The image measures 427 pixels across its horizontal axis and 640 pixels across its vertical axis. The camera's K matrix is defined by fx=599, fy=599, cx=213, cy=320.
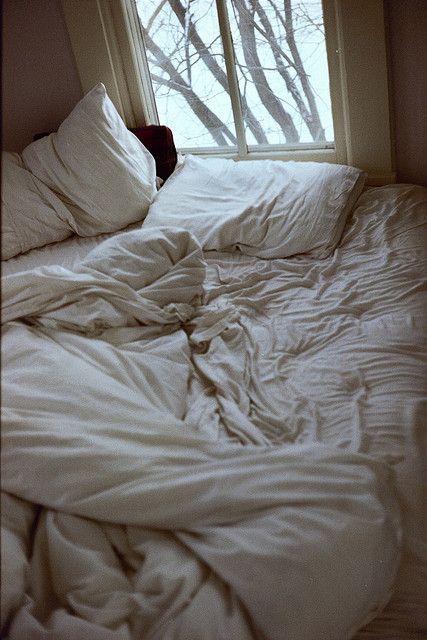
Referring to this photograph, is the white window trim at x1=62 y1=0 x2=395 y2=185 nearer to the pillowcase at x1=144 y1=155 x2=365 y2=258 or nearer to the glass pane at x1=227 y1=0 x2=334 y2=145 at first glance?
the glass pane at x1=227 y1=0 x2=334 y2=145

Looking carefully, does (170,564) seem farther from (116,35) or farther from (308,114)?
(116,35)

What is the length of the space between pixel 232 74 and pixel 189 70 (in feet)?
0.58

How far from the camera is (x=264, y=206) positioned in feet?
6.19

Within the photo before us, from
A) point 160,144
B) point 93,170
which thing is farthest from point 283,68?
point 93,170

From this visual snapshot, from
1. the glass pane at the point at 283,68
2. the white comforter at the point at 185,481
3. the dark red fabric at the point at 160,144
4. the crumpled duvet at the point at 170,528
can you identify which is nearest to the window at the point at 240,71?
the glass pane at the point at 283,68

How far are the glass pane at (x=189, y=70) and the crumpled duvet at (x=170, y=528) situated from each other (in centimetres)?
162

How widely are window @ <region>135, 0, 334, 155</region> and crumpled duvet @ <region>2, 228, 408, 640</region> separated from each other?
5.18ft

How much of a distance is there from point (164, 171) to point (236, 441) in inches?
57.1

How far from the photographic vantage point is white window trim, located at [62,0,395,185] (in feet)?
6.24

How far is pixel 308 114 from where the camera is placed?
7.14 feet

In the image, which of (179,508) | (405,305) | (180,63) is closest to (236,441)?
(179,508)

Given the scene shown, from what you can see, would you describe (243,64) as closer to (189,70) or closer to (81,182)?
(189,70)

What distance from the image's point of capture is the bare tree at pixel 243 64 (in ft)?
6.86

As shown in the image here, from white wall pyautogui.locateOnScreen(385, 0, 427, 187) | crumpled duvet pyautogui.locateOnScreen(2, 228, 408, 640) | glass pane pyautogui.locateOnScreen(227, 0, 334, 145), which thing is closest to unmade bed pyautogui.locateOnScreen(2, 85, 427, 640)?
crumpled duvet pyautogui.locateOnScreen(2, 228, 408, 640)
